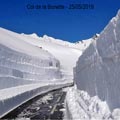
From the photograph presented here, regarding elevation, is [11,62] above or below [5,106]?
above

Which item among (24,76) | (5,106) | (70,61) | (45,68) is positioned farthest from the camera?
(70,61)

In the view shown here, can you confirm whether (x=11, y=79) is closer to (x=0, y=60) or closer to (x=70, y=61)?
(x=0, y=60)

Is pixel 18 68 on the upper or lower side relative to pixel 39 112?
upper

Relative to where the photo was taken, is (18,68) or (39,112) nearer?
(39,112)

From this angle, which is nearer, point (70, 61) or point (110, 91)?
point (110, 91)

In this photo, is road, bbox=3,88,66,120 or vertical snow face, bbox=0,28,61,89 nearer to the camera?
road, bbox=3,88,66,120

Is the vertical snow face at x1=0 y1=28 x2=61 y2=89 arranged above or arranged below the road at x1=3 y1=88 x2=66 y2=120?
above

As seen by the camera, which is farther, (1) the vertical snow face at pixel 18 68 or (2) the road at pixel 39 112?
(1) the vertical snow face at pixel 18 68

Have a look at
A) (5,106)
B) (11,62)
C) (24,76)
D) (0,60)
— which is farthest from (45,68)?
(5,106)

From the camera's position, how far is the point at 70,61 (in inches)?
5531

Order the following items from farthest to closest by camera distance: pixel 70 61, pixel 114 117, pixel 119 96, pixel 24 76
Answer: pixel 70 61
pixel 24 76
pixel 119 96
pixel 114 117

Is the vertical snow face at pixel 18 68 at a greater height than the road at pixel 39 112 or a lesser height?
greater

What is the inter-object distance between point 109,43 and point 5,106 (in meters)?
10.9

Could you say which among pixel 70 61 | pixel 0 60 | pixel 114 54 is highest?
pixel 70 61
